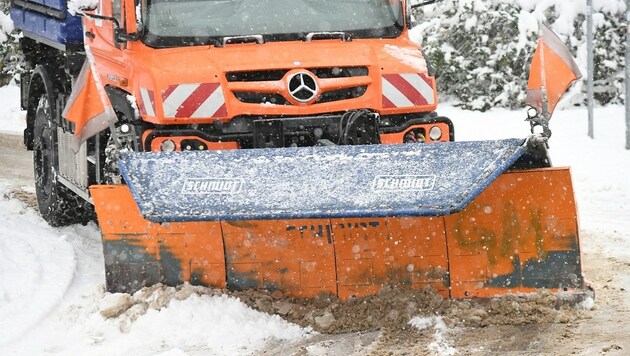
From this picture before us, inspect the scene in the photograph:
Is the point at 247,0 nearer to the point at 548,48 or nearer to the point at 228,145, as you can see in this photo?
the point at 228,145

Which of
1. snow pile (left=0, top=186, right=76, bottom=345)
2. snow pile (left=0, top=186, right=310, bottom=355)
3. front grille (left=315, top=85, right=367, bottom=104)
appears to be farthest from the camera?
front grille (left=315, top=85, right=367, bottom=104)

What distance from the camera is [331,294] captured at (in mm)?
5895

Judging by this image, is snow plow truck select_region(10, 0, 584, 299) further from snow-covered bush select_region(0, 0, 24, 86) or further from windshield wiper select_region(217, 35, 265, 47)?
snow-covered bush select_region(0, 0, 24, 86)

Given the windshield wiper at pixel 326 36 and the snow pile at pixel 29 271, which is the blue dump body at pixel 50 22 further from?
the windshield wiper at pixel 326 36

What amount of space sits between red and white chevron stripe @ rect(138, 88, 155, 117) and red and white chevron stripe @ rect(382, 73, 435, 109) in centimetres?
143

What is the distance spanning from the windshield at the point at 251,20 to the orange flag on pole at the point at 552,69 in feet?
3.50

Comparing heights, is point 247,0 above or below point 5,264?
above

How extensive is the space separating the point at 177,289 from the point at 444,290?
1.46m

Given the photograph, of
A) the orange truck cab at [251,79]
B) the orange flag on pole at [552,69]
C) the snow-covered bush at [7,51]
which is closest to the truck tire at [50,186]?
the orange truck cab at [251,79]

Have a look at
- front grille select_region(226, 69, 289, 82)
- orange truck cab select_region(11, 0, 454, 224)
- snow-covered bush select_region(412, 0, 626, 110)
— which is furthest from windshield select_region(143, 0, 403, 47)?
snow-covered bush select_region(412, 0, 626, 110)

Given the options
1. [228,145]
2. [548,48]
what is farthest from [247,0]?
[548,48]

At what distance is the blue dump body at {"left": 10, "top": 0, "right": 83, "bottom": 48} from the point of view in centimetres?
854

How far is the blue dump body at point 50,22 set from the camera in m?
8.54

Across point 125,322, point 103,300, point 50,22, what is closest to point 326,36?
point 103,300
